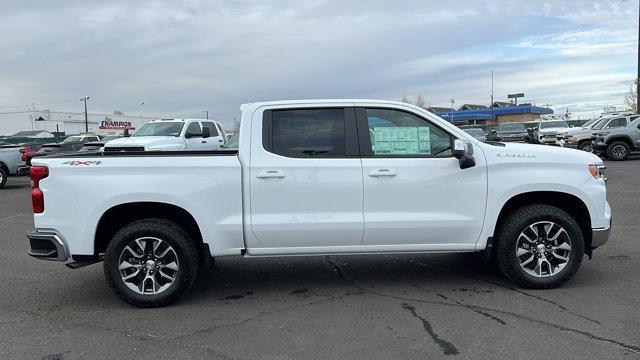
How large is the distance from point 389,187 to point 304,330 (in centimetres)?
155

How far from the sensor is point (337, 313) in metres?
4.90

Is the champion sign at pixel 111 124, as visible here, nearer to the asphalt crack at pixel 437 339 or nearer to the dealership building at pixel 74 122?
the dealership building at pixel 74 122

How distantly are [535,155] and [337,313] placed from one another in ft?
8.03

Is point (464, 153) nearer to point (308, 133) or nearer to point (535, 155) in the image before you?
point (535, 155)

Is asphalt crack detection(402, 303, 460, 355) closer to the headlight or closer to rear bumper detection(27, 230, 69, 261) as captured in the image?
the headlight

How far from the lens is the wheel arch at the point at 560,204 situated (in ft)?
17.9

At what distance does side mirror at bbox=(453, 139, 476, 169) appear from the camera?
16.5 feet

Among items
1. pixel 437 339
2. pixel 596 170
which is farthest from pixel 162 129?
pixel 437 339

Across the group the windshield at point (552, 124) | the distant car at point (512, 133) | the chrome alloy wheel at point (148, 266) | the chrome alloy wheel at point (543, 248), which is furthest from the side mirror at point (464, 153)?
the windshield at point (552, 124)

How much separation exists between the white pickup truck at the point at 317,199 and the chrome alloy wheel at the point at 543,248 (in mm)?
11

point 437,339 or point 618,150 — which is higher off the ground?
point 618,150

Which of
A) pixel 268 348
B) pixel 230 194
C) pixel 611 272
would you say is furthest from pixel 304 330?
A: pixel 611 272

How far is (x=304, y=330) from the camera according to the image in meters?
4.51

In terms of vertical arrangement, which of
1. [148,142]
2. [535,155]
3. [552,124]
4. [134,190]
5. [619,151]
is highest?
[552,124]
